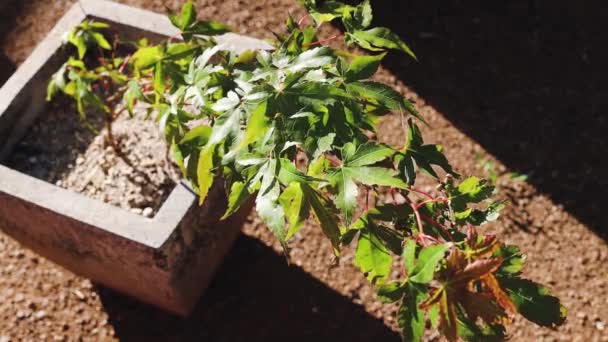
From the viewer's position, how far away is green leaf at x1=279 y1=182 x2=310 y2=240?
4.39ft

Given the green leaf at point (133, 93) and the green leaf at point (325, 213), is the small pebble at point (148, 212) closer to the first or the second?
the green leaf at point (133, 93)

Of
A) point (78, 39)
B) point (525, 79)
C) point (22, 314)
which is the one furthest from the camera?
point (525, 79)

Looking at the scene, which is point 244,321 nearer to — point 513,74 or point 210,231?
point 210,231

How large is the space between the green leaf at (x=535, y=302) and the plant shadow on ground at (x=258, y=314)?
1488mm

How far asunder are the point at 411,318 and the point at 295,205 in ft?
1.15

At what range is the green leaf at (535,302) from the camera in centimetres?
128

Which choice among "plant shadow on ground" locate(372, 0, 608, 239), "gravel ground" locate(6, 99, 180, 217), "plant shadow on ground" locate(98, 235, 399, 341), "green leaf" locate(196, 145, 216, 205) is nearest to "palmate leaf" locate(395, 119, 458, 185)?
"green leaf" locate(196, 145, 216, 205)

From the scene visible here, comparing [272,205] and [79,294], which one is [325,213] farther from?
[79,294]

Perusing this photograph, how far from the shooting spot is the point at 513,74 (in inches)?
137

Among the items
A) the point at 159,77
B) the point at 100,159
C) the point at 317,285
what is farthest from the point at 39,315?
the point at 159,77

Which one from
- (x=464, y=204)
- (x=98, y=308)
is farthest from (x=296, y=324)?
(x=464, y=204)

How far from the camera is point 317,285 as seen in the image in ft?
9.28

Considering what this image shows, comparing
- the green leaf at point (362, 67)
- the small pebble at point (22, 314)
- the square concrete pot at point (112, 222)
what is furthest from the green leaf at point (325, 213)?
the small pebble at point (22, 314)

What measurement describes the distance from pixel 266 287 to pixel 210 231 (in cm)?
68
